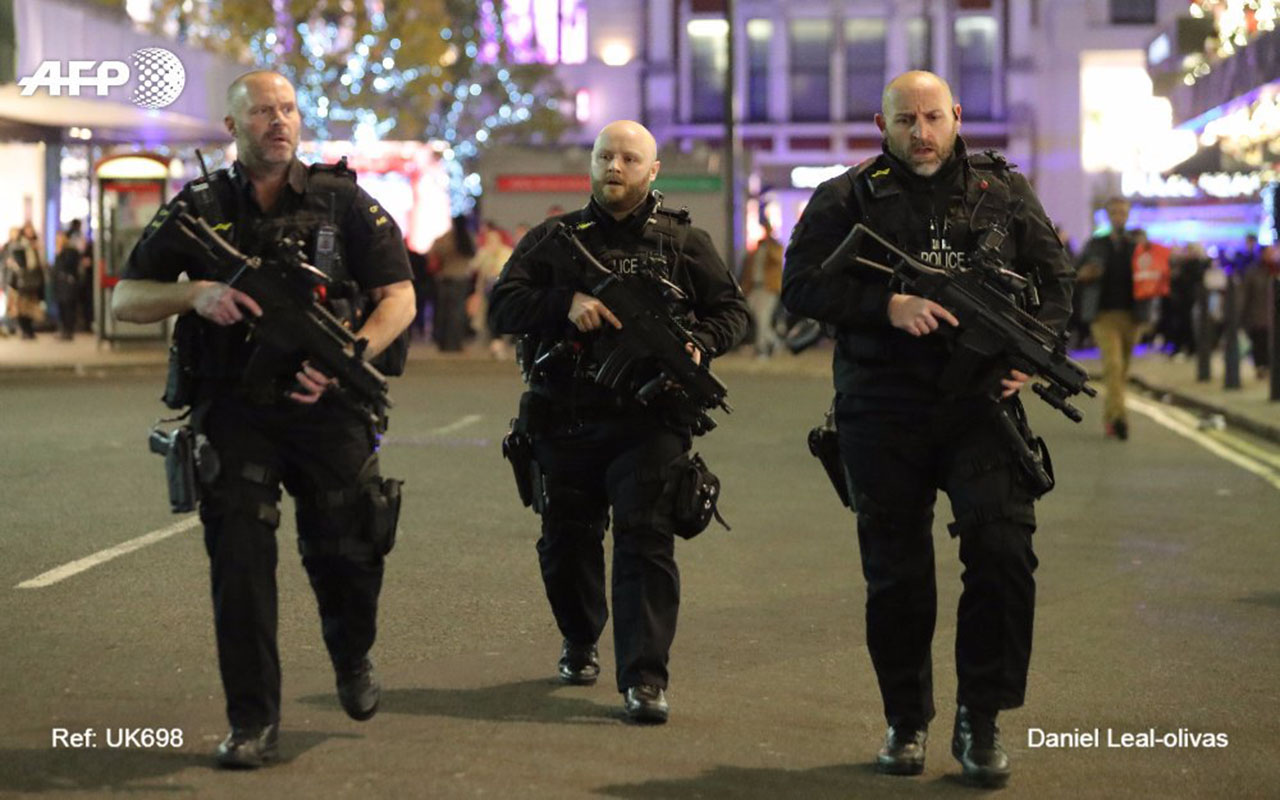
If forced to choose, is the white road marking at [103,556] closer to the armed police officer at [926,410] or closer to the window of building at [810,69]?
the armed police officer at [926,410]

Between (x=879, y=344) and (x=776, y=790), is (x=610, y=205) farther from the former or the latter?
(x=776, y=790)

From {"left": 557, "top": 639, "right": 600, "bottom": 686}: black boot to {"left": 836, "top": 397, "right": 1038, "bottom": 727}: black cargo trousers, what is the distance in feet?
4.27

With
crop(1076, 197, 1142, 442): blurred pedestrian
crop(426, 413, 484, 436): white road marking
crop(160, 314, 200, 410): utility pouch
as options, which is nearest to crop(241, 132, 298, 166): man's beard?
crop(160, 314, 200, 410): utility pouch

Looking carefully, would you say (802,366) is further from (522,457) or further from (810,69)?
(810,69)

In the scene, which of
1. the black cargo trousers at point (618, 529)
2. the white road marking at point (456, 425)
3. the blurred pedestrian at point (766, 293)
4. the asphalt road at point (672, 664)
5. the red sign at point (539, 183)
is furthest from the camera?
the red sign at point (539, 183)

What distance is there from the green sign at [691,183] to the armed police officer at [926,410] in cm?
2766

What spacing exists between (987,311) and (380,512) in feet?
5.61

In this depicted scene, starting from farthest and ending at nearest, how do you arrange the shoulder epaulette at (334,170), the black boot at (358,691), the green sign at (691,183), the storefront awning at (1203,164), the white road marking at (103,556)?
the green sign at (691,183)
the storefront awning at (1203,164)
the white road marking at (103,556)
the black boot at (358,691)
the shoulder epaulette at (334,170)

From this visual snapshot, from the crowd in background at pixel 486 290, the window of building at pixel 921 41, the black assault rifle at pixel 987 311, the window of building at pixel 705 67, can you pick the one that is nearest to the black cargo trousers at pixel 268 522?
the black assault rifle at pixel 987 311

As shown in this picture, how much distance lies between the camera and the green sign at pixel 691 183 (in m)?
34.0

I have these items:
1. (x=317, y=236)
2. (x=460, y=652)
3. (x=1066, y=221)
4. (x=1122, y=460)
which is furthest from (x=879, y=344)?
(x=1066, y=221)

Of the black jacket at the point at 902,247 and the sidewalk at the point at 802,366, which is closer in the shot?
the black jacket at the point at 902,247

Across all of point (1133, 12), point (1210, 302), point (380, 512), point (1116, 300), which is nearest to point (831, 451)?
point (380, 512)

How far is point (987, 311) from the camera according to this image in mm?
6094
